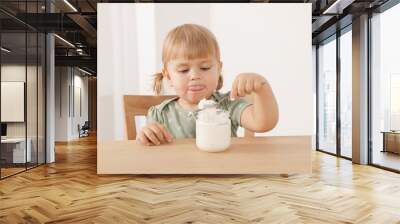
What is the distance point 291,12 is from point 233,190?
2670mm

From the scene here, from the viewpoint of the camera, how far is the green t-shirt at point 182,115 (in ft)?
16.3

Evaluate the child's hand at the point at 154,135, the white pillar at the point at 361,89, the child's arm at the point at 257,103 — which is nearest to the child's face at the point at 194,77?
the child's arm at the point at 257,103

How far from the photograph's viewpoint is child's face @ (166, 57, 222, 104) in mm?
4887

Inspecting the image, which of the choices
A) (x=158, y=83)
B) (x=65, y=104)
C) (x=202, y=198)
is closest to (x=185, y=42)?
(x=158, y=83)

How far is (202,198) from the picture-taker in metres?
4.10

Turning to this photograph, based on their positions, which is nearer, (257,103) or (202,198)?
(202,198)

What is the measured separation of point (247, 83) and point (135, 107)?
162 cm

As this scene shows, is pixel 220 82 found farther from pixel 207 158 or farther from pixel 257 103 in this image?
pixel 207 158

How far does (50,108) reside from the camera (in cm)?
711

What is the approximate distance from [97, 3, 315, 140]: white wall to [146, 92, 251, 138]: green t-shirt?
0.33m

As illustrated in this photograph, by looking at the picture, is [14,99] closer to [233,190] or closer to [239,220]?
[233,190]

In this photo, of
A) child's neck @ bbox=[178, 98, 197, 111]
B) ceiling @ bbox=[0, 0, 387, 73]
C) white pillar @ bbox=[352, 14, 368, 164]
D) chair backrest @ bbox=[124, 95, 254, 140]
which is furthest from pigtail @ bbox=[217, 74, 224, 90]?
white pillar @ bbox=[352, 14, 368, 164]

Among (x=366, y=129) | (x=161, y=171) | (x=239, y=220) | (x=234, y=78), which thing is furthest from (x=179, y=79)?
(x=366, y=129)

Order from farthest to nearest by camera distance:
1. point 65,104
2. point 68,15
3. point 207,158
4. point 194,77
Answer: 1. point 65,104
2. point 68,15
3. point 207,158
4. point 194,77
